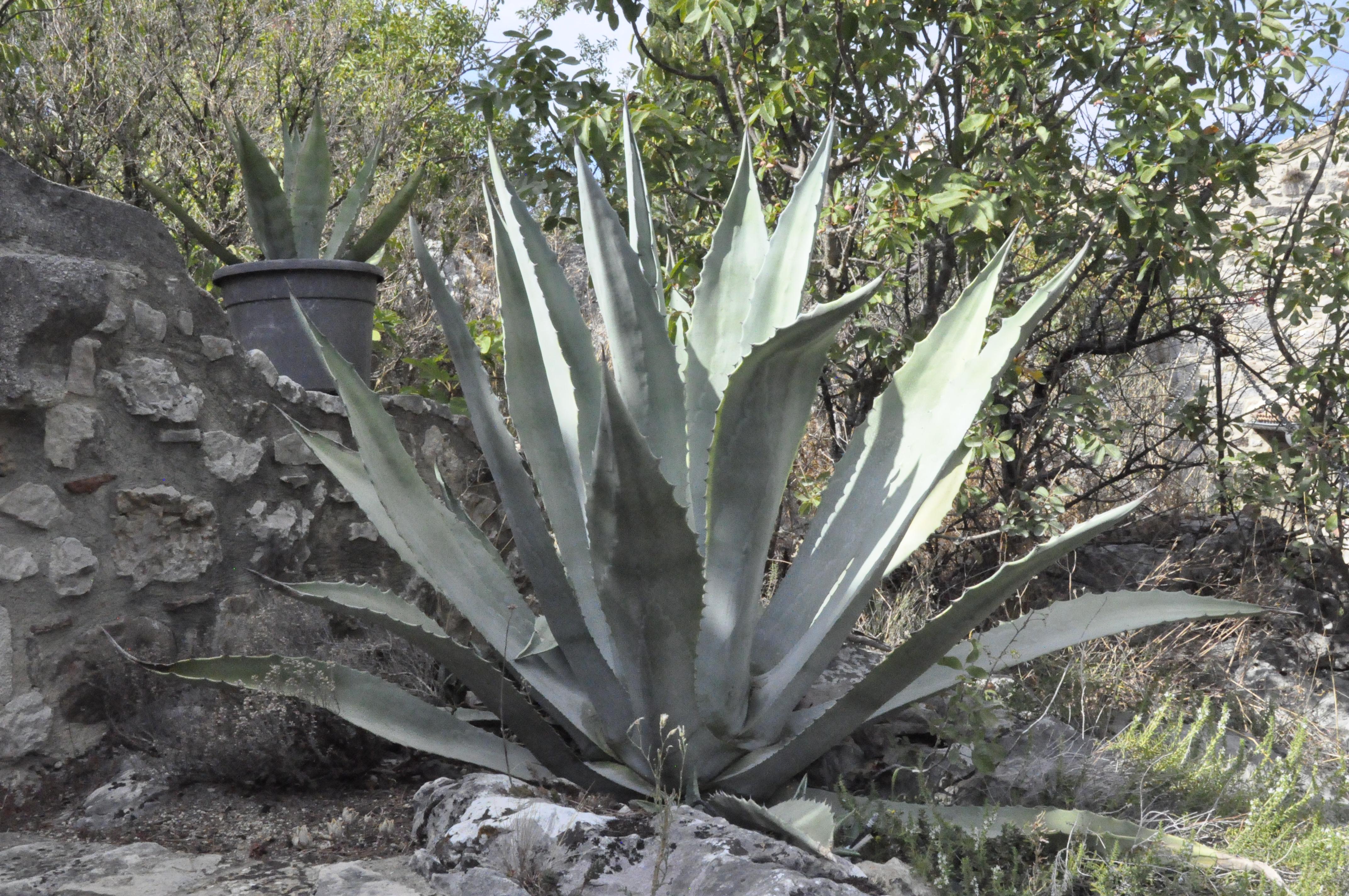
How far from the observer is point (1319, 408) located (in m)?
3.71

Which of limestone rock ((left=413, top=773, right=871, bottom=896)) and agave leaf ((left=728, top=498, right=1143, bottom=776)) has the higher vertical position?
agave leaf ((left=728, top=498, right=1143, bottom=776))

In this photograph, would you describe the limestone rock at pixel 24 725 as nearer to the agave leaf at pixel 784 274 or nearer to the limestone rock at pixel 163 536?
the limestone rock at pixel 163 536

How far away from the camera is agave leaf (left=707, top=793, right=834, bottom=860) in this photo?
58.6 inches

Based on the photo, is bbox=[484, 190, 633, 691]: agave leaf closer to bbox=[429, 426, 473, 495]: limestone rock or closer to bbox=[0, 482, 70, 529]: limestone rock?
bbox=[0, 482, 70, 529]: limestone rock

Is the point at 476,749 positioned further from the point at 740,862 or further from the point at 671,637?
the point at 740,862

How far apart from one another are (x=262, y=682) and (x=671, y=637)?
0.71 meters

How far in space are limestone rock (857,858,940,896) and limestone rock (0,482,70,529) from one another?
1711 mm

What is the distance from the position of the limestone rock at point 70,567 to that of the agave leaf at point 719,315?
1.30 metres

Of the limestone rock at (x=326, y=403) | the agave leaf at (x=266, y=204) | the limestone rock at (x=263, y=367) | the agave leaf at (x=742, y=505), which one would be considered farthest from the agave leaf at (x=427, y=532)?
the agave leaf at (x=266, y=204)

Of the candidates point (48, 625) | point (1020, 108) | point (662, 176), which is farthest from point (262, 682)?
point (1020, 108)

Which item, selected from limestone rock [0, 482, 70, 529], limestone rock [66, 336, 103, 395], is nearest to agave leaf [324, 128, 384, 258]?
limestone rock [66, 336, 103, 395]

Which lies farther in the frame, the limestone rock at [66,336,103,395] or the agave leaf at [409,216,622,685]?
the limestone rock at [66,336,103,395]

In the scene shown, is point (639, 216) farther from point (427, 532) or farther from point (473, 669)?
point (473, 669)

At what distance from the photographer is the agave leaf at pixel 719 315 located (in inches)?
75.9
